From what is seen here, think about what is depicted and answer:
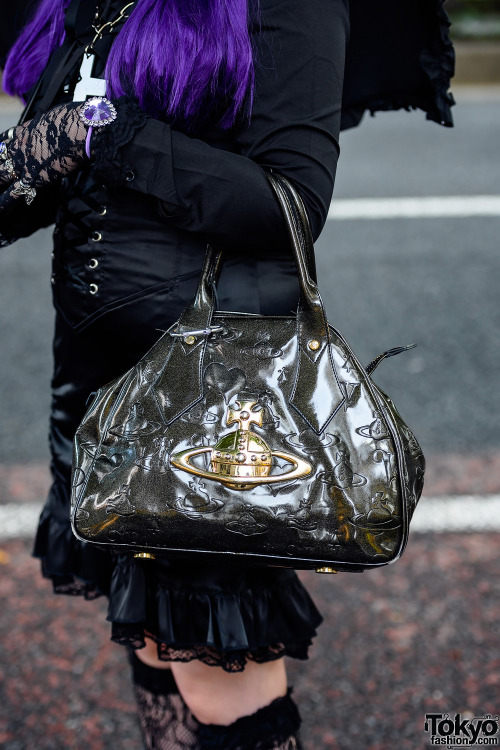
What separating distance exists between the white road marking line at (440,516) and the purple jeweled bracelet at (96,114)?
186 centimetres

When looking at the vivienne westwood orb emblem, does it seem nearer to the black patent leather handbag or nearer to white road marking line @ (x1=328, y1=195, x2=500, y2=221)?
the black patent leather handbag

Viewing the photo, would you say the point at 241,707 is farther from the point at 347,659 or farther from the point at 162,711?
the point at 347,659

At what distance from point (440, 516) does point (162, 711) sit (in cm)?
146

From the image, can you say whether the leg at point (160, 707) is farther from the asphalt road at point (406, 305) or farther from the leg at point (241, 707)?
the asphalt road at point (406, 305)

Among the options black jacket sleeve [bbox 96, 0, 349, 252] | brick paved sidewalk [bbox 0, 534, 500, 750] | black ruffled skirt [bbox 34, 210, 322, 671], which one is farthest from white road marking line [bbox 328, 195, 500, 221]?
black jacket sleeve [bbox 96, 0, 349, 252]

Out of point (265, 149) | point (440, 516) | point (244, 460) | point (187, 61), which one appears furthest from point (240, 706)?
point (440, 516)

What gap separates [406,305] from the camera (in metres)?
4.34

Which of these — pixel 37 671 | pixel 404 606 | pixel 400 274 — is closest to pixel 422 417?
pixel 404 606

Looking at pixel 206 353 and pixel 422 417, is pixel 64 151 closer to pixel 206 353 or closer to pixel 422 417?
pixel 206 353

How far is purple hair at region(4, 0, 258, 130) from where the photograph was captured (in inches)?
47.8

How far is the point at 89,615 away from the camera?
2.40 m

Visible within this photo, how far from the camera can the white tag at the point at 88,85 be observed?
50.9 inches

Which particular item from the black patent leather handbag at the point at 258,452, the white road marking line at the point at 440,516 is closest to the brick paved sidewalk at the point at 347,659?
the white road marking line at the point at 440,516

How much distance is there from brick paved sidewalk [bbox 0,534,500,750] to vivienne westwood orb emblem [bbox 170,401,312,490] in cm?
116
